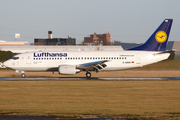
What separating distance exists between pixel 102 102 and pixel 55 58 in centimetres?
2125

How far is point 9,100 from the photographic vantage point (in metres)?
19.7

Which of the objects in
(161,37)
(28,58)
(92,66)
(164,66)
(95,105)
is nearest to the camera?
(95,105)

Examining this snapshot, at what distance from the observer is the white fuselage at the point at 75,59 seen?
38844 millimetres

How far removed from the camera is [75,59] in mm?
38906

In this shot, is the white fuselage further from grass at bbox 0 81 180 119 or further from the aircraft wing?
grass at bbox 0 81 180 119

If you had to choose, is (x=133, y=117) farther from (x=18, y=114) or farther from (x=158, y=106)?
(x=18, y=114)

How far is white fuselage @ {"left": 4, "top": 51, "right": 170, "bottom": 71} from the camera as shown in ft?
127

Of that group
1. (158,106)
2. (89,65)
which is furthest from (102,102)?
(89,65)

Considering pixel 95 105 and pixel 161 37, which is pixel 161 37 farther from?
pixel 95 105

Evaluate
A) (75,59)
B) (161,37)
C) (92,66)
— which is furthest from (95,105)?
(161,37)

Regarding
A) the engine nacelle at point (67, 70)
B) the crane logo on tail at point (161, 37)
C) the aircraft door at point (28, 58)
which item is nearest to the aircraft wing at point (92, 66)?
the engine nacelle at point (67, 70)

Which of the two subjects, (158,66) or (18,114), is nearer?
(18,114)

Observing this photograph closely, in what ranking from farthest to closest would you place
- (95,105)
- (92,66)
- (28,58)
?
(28,58) < (92,66) < (95,105)


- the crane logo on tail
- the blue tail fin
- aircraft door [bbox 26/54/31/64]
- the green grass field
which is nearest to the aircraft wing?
aircraft door [bbox 26/54/31/64]
